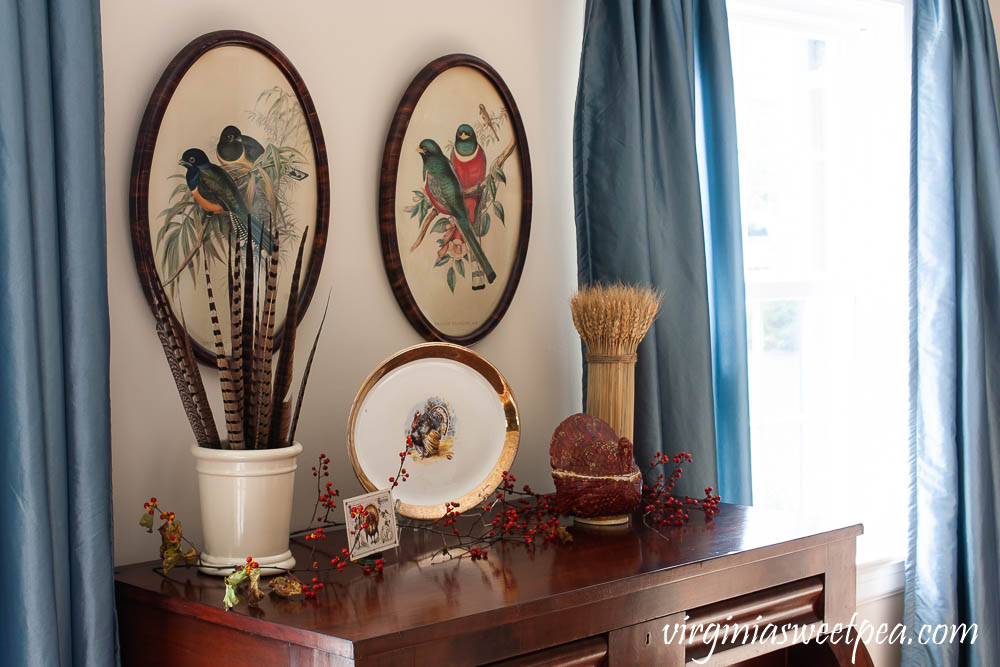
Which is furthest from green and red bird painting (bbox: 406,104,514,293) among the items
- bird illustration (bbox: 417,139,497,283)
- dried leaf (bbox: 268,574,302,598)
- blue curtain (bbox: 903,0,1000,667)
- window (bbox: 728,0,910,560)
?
blue curtain (bbox: 903,0,1000,667)

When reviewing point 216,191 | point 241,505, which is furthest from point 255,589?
point 216,191

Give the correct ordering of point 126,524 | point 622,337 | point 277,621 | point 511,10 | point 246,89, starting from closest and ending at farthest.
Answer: point 277,621 < point 126,524 < point 246,89 < point 622,337 < point 511,10

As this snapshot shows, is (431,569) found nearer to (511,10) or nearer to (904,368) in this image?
(511,10)

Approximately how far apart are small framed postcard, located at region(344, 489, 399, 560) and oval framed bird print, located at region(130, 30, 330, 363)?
1.18ft

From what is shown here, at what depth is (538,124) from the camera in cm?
204

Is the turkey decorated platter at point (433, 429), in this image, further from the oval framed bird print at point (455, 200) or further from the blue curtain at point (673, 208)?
the blue curtain at point (673, 208)

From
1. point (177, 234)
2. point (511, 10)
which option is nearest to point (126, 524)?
point (177, 234)

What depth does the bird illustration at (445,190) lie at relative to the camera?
1.83 metres

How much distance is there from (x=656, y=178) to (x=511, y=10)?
0.46 m

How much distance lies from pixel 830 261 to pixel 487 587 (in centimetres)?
191

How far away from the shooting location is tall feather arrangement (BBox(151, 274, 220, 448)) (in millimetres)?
1305

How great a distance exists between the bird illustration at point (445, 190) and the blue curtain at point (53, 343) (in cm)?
65

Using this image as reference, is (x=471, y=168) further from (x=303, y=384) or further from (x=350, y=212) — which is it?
(x=303, y=384)

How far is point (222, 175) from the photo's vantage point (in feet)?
5.09
